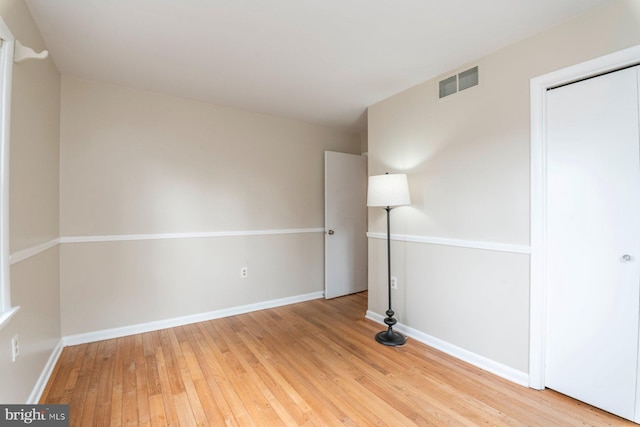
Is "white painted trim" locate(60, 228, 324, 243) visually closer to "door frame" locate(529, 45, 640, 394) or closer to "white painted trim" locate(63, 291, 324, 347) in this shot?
"white painted trim" locate(63, 291, 324, 347)

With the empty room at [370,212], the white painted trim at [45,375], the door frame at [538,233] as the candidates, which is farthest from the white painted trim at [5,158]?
the door frame at [538,233]

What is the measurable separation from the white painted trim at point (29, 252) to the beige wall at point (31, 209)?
0.03 meters

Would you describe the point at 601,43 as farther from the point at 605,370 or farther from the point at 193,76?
the point at 193,76

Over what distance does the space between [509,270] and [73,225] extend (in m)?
3.54

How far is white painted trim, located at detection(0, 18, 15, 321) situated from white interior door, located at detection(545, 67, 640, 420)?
2945 mm

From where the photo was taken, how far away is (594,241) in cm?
168

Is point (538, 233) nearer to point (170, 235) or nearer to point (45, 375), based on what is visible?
point (170, 235)

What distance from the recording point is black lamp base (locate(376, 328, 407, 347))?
2.49 metres

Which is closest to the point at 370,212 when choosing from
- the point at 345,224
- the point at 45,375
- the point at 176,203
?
the point at 345,224

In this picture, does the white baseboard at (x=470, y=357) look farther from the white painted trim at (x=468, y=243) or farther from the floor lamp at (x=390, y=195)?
the white painted trim at (x=468, y=243)

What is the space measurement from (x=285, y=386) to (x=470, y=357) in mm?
1435

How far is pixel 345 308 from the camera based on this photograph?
3441 mm

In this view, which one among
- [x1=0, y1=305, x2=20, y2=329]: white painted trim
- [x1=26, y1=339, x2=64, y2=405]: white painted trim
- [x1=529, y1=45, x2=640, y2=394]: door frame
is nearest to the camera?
[x1=0, y1=305, x2=20, y2=329]: white painted trim

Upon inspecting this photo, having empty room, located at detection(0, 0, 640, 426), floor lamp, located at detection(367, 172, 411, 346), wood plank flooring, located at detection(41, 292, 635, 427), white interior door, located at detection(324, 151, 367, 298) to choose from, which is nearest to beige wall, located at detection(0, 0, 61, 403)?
empty room, located at detection(0, 0, 640, 426)
